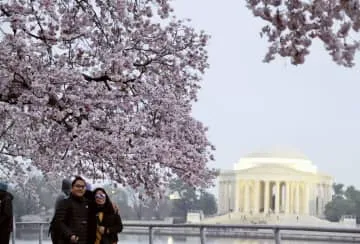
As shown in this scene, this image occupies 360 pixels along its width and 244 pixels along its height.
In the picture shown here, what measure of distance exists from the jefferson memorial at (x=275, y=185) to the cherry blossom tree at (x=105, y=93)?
388 ft

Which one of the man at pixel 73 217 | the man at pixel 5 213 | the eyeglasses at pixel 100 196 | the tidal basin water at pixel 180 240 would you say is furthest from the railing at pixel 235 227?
the man at pixel 5 213

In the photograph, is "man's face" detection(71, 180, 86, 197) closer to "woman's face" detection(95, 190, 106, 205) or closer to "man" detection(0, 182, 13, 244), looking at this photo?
"woman's face" detection(95, 190, 106, 205)

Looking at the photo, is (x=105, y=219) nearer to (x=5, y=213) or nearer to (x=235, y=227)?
(x=5, y=213)

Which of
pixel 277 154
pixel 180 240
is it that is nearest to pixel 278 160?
pixel 277 154

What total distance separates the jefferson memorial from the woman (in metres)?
123

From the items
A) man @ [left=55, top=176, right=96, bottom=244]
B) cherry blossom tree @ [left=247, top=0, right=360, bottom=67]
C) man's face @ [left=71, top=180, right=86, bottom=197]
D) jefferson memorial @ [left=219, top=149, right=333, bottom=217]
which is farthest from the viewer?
jefferson memorial @ [left=219, top=149, right=333, bottom=217]

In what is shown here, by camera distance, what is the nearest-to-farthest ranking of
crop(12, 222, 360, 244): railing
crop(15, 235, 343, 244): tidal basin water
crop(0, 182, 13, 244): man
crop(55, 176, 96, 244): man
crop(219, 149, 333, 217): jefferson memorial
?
crop(55, 176, 96, 244): man, crop(12, 222, 360, 244): railing, crop(0, 182, 13, 244): man, crop(15, 235, 343, 244): tidal basin water, crop(219, 149, 333, 217): jefferson memorial

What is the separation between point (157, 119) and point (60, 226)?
5.76m

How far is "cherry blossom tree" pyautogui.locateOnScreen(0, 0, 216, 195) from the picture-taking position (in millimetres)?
14523

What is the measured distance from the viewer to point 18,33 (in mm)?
14117

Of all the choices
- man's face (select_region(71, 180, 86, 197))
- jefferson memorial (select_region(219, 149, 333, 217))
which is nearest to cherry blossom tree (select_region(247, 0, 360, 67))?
man's face (select_region(71, 180, 86, 197))

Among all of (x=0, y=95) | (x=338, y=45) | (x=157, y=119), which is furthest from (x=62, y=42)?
(x=338, y=45)

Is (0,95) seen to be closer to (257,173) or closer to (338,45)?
(338,45)

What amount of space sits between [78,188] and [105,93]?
4.42m
